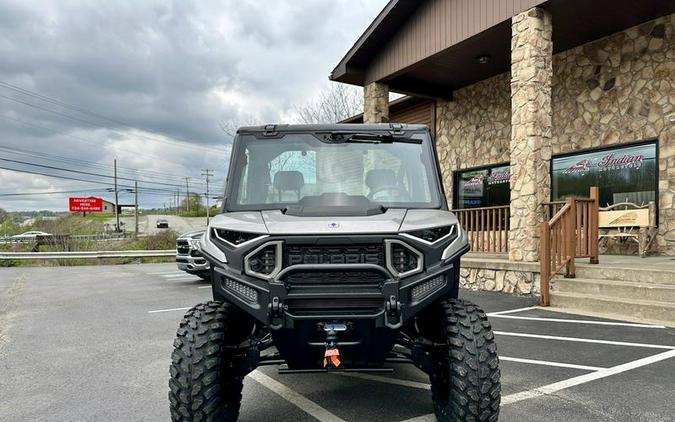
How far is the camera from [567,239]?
24.5ft

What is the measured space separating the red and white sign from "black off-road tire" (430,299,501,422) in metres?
97.2

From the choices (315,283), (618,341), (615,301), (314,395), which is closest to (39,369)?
(314,395)

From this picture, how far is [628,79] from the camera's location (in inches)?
371

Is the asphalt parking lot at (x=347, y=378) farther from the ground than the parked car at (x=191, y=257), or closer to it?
closer to it

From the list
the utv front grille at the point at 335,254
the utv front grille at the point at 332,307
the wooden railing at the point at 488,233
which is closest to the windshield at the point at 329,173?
the utv front grille at the point at 335,254

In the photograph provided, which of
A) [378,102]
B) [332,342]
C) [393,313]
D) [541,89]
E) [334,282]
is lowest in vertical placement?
[332,342]

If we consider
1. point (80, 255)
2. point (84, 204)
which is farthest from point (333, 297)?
point (84, 204)

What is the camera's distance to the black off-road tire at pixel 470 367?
2.71 meters

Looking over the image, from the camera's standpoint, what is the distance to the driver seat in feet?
11.3

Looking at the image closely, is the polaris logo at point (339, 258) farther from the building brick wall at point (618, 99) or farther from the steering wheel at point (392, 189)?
the building brick wall at point (618, 99)

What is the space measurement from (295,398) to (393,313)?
1.58 m

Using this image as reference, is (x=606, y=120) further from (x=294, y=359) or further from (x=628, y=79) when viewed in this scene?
(x=294, y=359)

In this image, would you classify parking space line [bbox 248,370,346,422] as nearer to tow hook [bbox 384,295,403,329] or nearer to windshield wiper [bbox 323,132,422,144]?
tow hook [bbox 384,295,403,329]

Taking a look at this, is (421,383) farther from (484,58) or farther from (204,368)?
(484,58)
